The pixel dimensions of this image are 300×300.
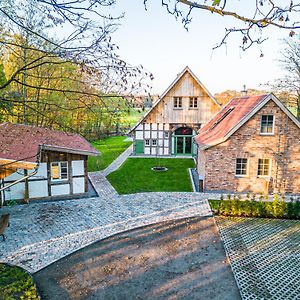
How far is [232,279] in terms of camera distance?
820 centimetres

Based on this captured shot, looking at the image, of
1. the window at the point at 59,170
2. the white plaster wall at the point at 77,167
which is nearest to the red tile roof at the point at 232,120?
the white plaster wall at the point at 77,167

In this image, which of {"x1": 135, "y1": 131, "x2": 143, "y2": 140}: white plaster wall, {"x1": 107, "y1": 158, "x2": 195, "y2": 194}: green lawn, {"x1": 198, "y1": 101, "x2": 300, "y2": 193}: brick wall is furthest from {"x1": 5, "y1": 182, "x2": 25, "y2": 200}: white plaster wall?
{"x1": 135, "y1": 131, "x2": 143, "y2": 140}: white plaster wall

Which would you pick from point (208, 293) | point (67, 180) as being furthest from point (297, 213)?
point (67, 180)

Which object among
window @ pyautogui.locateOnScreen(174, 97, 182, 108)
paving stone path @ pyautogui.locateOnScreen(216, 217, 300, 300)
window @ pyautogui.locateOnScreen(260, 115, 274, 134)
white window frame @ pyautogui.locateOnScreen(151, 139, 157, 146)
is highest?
window @ pyautogui.locateOnScreen(174, 97, 182, 108)

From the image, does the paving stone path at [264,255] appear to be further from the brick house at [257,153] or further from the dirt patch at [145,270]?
the brick house at [257,153]

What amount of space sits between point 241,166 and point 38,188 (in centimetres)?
1090

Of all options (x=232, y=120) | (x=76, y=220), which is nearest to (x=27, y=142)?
(x=76, y=220)

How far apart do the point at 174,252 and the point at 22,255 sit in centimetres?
508

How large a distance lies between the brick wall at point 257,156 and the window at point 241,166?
25 cm

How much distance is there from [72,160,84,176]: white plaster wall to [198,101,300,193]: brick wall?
678 cm

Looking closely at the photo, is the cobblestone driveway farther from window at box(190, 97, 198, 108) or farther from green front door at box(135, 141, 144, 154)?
window at box(190, 97, 198, 108)

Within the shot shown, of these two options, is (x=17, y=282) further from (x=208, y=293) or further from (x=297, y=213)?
(x=297, y=213)

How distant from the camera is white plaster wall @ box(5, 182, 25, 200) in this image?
543 inches

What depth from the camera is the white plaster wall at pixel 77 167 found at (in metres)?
14.8
